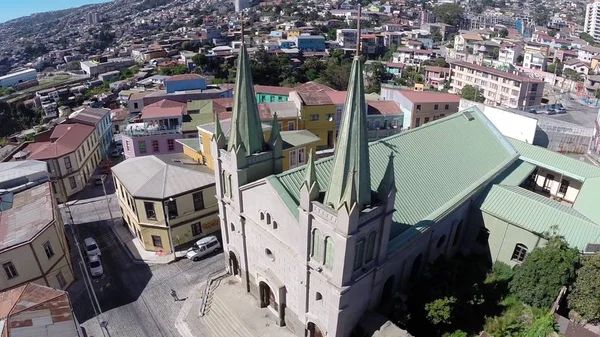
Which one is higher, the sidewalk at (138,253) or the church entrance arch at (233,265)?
the church entrance arch at (233,265)

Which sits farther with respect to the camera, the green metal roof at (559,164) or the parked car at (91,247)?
the green metal roof at (559,164)

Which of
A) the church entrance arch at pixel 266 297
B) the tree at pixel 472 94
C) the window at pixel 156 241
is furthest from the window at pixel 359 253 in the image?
the tree at pixel 472 94

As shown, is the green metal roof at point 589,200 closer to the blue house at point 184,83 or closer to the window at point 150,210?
the window at point 150,210

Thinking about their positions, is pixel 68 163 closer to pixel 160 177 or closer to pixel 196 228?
pixel 160 177

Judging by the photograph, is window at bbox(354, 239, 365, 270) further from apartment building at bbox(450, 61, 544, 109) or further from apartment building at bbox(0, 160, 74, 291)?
apartment building at bbox(450, 61, 544, 109)

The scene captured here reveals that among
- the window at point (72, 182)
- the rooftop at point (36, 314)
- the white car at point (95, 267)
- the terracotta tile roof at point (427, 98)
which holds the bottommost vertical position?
the white car at point (95, 267)

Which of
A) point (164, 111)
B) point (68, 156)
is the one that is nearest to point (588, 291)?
point (164, 111)
